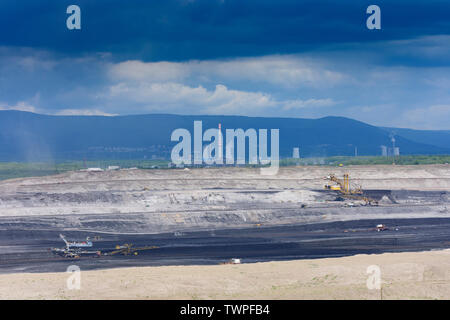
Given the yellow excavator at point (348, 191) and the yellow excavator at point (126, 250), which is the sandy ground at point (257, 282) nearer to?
the yellow excavator at point (126, 250)

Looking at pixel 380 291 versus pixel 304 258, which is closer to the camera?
pixel 380 291

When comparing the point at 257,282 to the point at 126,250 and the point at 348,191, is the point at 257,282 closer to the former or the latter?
Result: the point at 126,250

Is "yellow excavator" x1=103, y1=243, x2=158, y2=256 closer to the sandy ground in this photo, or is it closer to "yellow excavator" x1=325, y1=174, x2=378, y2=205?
the sandy ground

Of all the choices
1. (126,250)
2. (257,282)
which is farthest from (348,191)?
(257,282)

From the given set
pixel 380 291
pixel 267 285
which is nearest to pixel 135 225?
pixel 267 285

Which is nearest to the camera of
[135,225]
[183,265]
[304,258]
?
[183,265]

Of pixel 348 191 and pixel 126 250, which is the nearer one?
pixel 126 250

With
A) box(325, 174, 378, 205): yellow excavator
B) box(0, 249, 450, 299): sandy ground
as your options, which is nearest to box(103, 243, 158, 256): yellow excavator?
box(0, 249, 450, 299): sandy ground
